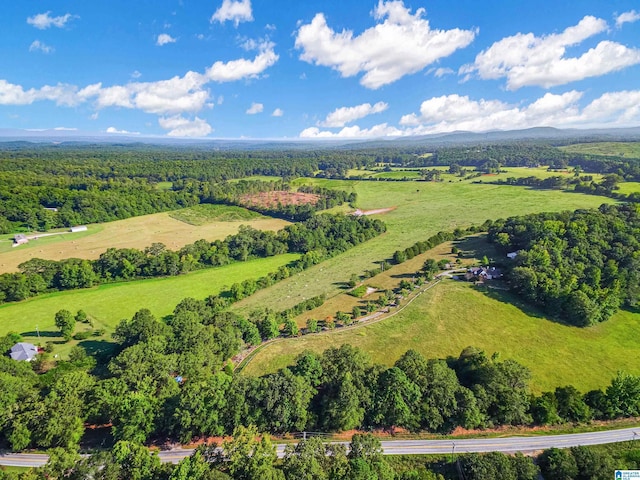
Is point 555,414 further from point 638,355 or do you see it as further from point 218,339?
point 218,339

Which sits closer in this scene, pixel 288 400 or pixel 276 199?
pixel 288 400

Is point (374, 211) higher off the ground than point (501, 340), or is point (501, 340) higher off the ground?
point (374, 211)

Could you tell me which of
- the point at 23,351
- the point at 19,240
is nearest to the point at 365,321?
the point at 23,351

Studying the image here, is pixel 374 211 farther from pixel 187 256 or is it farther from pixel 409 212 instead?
pixel 187 256

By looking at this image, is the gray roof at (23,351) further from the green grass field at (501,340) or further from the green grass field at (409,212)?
the green grass field at (409,212)

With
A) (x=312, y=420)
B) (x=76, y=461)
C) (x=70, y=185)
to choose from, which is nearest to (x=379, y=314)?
(x=312, y=420)

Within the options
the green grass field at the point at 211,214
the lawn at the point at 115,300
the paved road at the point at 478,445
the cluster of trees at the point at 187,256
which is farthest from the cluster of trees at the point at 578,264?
the green grass field at the point at 211,214

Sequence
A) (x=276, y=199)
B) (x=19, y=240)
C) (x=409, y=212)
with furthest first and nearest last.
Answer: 1. (x=276, y=199)
2. (x=409, y=212)
3. (x=19, y=240)
